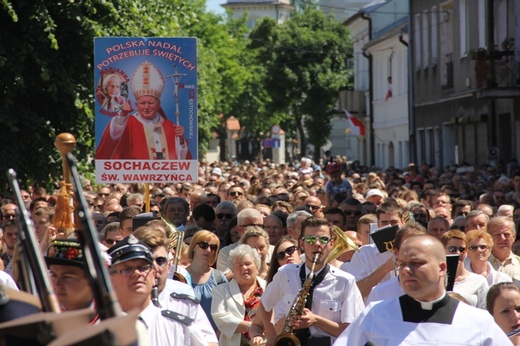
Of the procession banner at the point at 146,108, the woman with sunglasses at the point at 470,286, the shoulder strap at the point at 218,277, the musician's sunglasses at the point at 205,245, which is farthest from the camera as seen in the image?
the procession banner at the point at 146,108

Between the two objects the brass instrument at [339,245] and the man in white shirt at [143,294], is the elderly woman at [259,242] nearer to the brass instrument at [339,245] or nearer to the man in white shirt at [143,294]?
the brass instrument at [339,245]

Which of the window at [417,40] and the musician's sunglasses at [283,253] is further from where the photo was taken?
the window at [417,40]

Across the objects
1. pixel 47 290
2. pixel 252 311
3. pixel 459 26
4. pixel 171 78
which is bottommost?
pixel 252 311

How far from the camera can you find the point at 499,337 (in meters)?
5.65

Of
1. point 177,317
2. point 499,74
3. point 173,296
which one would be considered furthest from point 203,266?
point 499,74

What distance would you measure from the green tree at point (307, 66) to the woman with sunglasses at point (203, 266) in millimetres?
58857

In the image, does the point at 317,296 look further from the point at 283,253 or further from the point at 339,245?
the point at 283,253

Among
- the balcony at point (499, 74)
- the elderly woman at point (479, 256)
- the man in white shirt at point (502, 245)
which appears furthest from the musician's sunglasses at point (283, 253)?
the balcony at point (499, 74)

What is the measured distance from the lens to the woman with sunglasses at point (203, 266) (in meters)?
9.99

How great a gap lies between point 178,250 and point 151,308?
412 cm

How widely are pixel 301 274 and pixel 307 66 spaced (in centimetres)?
6242

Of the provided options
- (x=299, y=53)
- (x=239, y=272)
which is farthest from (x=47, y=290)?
(x=299, y=53)

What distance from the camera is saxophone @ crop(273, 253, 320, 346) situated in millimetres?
8531

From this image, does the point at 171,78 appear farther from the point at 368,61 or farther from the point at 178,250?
the point at 368,61
